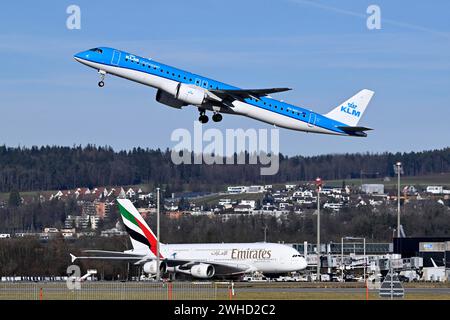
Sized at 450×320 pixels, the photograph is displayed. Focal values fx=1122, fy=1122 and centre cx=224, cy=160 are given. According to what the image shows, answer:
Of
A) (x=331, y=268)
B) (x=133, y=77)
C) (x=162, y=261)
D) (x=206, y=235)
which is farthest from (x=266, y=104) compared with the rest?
(x=206, y=235)

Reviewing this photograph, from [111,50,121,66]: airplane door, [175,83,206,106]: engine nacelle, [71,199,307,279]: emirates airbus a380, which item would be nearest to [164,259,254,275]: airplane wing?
[71,199,307,279]: emirates airbus a380

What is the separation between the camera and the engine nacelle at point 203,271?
96000 mm

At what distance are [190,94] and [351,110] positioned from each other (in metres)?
20.3

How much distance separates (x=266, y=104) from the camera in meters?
84.4

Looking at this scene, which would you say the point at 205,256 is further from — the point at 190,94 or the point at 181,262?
the point at 190,94

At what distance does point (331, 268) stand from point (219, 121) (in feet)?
144

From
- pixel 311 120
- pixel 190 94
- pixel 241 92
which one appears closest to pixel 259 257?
pixel 311 120

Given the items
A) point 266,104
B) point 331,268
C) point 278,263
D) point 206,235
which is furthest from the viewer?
point 206,235

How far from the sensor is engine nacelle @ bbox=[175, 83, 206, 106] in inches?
3130

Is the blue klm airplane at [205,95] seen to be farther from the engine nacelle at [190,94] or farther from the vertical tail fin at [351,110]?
the vertical tail fin at [351,110]

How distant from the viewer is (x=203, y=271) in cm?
9600

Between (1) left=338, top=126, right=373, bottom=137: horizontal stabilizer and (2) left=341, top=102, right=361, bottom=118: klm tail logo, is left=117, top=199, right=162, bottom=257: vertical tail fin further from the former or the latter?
(1) left=338, top=126, right=373, bottom=137: horizontal stabilizer
